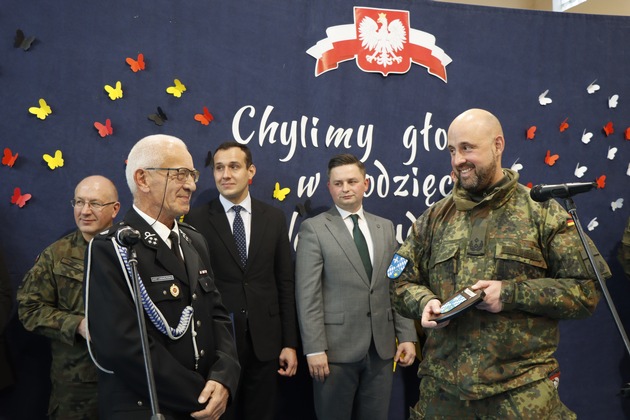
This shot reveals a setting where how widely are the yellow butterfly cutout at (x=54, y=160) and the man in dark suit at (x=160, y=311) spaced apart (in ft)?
5.11

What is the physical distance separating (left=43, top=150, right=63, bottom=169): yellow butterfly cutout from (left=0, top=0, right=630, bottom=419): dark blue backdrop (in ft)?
0.13

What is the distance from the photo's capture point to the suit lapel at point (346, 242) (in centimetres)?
380

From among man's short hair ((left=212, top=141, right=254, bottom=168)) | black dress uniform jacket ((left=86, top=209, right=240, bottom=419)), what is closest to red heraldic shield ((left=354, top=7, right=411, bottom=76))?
man's short hair ((left=212, top=141, right=254, bottom=168))

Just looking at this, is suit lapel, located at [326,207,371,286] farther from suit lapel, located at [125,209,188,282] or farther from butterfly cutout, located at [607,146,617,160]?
butterfly cutout, located at [607,146,617,160]

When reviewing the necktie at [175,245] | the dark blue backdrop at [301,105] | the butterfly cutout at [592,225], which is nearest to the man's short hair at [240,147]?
the dark blue backdrop at [301,105]

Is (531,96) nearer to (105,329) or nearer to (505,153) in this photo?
(505,153)

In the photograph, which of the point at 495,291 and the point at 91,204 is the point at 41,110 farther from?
the point at 495,291

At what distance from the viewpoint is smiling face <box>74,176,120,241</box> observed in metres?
3.41

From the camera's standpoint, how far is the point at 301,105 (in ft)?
14.0

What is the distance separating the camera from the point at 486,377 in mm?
2395

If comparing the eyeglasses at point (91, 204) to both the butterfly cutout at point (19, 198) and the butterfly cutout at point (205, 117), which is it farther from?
the butterfly cutout at point (205, 117)

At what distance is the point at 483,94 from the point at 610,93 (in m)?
1.03

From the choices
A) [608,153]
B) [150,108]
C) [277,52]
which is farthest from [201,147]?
[608,153]

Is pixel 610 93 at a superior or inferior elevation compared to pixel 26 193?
superior
